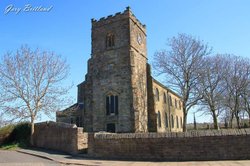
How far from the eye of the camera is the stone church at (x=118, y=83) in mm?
29844

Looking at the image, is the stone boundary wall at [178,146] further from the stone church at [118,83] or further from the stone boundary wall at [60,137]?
the stone church at [118,83]

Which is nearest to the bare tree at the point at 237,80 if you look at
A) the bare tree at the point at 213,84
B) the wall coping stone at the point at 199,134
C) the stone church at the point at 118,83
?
the bare tree at the point at 213,84

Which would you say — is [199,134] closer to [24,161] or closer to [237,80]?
[24,161]

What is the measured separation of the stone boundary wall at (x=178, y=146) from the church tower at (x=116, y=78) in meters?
14.1

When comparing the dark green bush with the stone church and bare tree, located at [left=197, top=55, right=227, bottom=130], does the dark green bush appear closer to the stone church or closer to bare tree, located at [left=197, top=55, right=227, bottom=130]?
the stone church

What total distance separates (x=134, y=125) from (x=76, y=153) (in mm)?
12541

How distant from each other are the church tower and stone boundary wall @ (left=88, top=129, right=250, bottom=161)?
14.1 m

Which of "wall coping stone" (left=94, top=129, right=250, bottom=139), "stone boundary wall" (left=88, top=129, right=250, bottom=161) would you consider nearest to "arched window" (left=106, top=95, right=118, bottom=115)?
"stone boundary wall" (left=88, top=129, right=250, bottom=161)

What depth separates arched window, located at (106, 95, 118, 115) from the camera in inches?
1195

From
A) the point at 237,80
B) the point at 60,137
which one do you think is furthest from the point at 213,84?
the point at 60,137

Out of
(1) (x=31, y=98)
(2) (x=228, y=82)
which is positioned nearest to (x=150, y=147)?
(1) (x=31, y=98)

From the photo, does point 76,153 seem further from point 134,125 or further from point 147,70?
point 147,70

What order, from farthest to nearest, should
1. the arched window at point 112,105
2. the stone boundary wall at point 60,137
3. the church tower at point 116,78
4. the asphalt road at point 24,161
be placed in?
the arched window at point 112,105 → the church tower at point 116,78 → the stone boundary wall at point 60,137 → the asphalt road at point 24,161

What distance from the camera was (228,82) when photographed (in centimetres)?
3884
